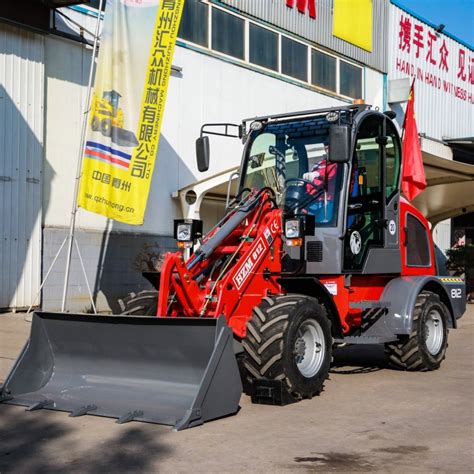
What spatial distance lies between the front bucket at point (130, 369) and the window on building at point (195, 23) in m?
11.1

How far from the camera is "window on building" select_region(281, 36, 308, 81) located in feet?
64.5

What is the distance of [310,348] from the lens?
7195 mm

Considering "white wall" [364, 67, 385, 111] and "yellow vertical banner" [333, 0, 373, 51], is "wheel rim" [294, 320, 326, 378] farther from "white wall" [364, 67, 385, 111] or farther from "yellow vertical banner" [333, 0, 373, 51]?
"white wall" [364, 67, 385, 111]

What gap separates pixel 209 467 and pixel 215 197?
12.8 meters

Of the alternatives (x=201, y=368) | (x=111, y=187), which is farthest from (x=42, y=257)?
(x=201, y=368)

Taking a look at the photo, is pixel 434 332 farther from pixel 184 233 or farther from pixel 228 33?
pixel 228 33

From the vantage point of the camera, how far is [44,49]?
1365 cm

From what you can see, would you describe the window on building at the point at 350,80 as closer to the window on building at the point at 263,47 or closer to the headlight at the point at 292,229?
the window on building at the point at 263,47

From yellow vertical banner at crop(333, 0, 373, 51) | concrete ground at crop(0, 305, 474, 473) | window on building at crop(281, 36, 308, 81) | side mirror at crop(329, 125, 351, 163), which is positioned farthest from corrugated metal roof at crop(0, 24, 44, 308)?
yellow vertical banner at crop(333, 0, 373, 51)

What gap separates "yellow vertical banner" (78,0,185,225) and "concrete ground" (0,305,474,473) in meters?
6.04

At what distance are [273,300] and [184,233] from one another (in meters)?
1.37

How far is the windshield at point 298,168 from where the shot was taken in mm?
8062

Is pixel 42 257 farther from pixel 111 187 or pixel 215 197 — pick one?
pixel 215 197

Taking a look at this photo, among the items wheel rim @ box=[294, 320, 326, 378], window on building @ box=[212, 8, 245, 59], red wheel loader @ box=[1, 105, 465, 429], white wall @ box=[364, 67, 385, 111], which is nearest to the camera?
red wheel loader @ box=[1, 105, 465, 429]
